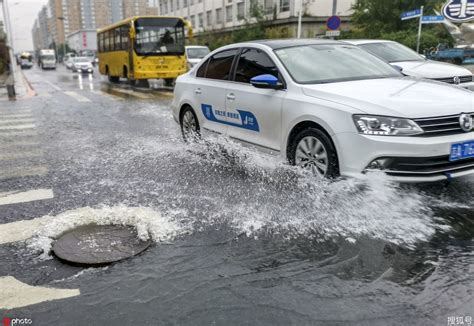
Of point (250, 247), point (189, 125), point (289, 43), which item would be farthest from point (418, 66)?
point (250, 247)

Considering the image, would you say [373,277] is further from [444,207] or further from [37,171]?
[37,171]

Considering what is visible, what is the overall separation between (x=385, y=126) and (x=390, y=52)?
6645 mm

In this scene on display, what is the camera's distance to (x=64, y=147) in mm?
7980

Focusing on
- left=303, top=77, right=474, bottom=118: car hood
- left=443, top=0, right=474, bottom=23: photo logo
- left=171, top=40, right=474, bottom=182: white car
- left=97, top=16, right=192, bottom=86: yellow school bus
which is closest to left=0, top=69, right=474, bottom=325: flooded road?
left=171, top=40, right=474, bottom=182: white car

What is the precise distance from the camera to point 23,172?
20.9ft

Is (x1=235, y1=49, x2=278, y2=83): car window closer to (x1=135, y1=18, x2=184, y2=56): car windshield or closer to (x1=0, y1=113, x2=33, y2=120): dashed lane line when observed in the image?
(x1=0, y1=113, x2=33, y2=120): dashed lane line

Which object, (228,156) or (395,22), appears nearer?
(228,156)

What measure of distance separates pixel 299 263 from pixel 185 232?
1.13 metres

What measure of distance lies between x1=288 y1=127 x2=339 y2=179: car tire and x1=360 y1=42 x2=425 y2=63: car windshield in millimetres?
5792

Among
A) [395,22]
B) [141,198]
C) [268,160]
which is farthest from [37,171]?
[395,22]

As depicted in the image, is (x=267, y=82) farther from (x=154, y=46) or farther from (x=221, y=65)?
(x=154, y=46)

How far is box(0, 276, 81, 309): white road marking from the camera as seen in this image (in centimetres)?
297

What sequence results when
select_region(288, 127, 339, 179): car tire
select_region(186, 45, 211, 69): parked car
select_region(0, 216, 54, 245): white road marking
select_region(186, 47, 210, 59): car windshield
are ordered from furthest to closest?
select_region(186, 47, 210, 59): car windshield
select_region(186, 45, 211, 69): parked car
select_region(288, 127, 339, 179): car tire
select_region(0, 216, 54, 245): white road marking

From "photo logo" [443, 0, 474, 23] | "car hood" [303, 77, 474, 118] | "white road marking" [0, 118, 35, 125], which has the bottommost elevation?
"white road marking" [0, 118, 35, 125]
